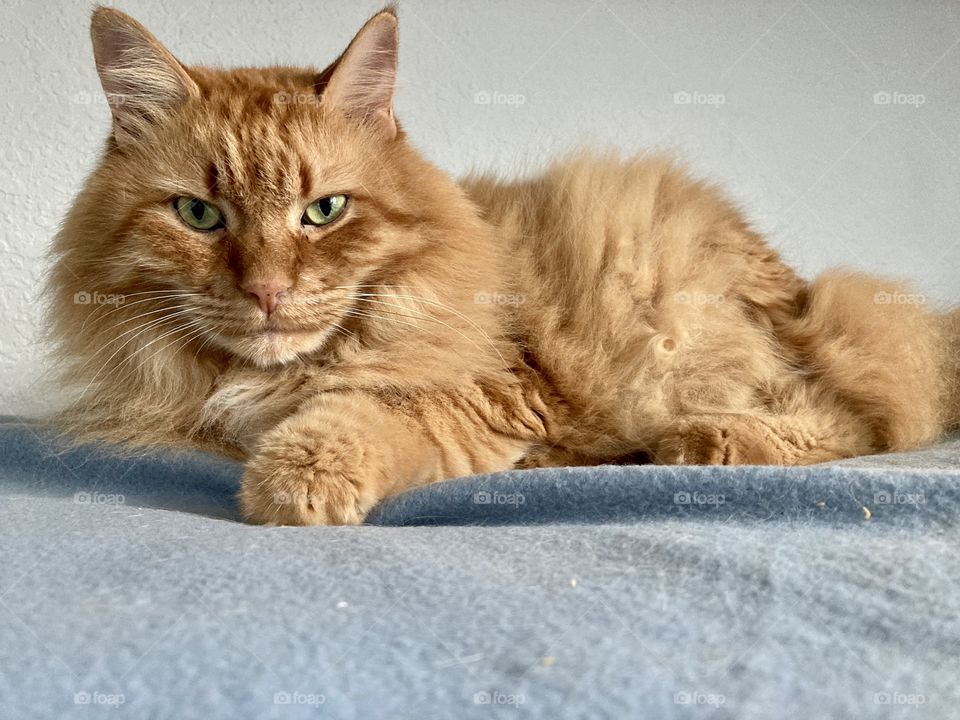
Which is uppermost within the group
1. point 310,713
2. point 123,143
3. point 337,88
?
point 337,88

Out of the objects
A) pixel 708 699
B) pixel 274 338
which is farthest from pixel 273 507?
pixel 708 699

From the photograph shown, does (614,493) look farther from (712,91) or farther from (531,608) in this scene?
(712,91)

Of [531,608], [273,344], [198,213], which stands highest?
[198,213]

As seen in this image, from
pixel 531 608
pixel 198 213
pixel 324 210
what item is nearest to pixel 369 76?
pixel 324 210

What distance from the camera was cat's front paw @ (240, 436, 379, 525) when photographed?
3.99 ft

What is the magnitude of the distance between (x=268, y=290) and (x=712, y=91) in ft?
5.85

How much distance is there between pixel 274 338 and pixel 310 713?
0.72 m

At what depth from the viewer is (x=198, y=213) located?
1386 millimetres

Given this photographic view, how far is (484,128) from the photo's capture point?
2.56 m

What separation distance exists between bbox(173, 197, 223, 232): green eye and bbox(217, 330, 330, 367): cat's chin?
0.18m

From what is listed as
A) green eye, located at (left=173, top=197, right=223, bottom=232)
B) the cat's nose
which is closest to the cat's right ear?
green eye, located at (left=173, top=197, right=223, bottom=232)

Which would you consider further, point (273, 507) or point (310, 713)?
point (273, 507)

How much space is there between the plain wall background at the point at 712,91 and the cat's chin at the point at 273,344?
4.07 ft

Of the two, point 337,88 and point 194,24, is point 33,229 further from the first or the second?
point 337,88
